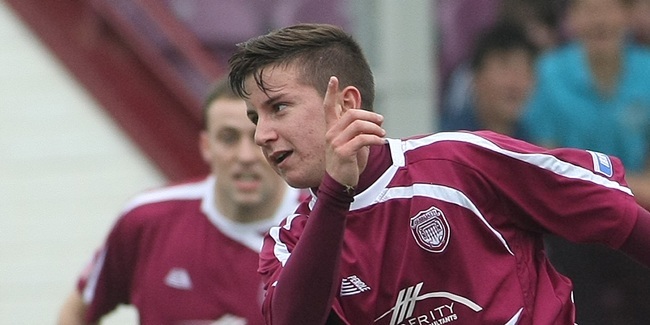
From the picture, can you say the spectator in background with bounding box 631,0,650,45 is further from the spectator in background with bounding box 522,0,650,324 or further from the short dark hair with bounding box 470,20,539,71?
the short dark hair with bounding box 470,20,539,71

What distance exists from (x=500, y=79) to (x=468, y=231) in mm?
3348

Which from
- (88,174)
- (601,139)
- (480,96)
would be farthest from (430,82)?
(88,174)

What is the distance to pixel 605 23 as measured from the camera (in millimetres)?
6035

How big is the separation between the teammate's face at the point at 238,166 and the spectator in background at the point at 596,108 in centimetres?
173

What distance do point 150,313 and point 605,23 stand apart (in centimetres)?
247

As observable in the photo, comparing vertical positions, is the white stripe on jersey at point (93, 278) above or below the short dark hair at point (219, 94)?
below

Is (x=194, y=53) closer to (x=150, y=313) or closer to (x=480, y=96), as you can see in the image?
(x=480, y=96)

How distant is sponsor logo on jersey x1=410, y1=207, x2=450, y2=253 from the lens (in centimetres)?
304

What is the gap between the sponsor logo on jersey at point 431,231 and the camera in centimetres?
304

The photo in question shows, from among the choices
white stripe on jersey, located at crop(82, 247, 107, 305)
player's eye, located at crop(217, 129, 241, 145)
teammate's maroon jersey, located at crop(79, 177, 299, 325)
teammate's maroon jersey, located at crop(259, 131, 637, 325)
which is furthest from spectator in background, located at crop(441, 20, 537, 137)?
teammate's maroon jersey, located at crop(259, 131, 637, 325)

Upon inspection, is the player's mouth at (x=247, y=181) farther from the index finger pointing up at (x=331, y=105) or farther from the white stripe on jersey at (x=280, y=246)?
the index finger pointing up at (x=331, y=105)

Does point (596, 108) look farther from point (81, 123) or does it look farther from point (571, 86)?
point (81, 123)

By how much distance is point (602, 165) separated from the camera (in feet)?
10.3

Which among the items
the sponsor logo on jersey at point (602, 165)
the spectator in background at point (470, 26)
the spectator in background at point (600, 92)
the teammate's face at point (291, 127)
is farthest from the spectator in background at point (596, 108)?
the teammate's face at point (291, 127)
